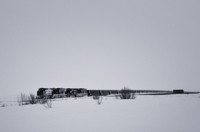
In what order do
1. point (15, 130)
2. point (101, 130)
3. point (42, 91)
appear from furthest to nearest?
point (42, 91), point (15, 130), point (101, 130)

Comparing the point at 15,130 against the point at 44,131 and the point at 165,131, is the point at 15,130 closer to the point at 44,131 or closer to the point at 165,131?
the point at 44,131

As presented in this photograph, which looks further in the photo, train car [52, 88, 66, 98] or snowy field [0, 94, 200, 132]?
train car [52, 88, 66, 98]

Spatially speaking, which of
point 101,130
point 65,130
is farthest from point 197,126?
point 65,130

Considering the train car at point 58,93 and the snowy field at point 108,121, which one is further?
the train car at point 58,93

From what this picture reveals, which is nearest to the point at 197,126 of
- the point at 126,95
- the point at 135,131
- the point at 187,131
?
the point at 187,131

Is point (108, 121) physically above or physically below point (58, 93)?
above

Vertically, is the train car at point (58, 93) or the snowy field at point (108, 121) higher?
the snowy field at point (108, 121)

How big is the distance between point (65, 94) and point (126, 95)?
14.6 m

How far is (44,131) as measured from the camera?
18.1 ft

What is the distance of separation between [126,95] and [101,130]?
594 inches

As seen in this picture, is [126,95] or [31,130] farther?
[126,95]

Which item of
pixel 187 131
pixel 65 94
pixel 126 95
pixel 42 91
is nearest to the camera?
pixel 187 131

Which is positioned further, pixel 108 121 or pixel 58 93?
pixel 58 93

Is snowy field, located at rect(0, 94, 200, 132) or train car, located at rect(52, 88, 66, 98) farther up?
snowy field, located at rect(0, 94, 200, 132)
